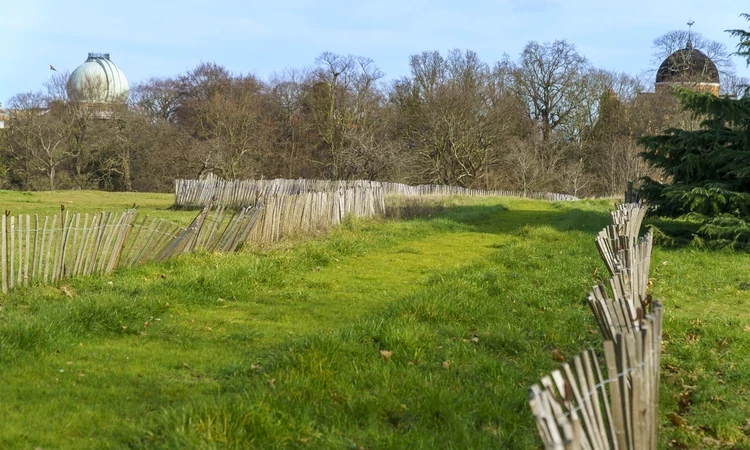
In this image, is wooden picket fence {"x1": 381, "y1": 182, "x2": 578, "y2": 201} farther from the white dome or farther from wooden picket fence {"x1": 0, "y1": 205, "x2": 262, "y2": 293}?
the white dome

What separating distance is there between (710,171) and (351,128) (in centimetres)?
3743

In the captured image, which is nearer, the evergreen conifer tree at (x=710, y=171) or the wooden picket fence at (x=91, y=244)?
the wooden picket fence at (x=91, y=244)

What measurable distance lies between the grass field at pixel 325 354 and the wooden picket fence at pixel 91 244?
273 mm

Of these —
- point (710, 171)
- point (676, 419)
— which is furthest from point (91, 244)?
point (710, 171)

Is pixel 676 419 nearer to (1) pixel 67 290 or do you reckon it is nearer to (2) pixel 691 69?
(1) pixel 67 290

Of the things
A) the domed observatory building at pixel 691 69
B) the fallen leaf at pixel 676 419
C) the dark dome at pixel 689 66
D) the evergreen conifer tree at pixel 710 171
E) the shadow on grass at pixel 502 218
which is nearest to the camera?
the fallen leaf at pixel 676 419

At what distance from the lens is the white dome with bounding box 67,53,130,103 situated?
55969 millimetres

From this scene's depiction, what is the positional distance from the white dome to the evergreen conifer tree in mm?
45802

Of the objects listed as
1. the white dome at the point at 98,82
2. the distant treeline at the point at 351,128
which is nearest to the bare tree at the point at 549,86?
the distant treeline at the point at 351,128

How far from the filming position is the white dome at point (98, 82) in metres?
56.0

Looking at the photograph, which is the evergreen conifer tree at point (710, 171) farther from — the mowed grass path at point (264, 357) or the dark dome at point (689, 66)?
the dark dome at point (689, 66)

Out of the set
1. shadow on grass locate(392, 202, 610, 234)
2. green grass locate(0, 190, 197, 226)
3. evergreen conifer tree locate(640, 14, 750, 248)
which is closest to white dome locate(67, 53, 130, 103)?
green grass locate(0, 190, 197, 226)

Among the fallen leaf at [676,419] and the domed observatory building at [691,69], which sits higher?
the domed observatory building at [691,69]

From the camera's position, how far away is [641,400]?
3436mm
